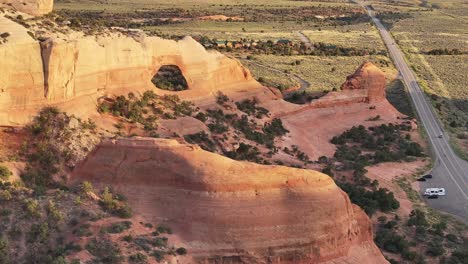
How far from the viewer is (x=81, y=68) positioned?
32062mm

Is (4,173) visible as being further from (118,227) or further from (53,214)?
(118,227)

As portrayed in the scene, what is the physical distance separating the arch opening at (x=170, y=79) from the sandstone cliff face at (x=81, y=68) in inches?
39.7

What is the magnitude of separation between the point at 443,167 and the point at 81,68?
110 ft

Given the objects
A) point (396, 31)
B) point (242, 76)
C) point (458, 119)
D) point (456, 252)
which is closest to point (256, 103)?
point (242, 76)

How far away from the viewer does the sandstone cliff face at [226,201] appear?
79.7 feet

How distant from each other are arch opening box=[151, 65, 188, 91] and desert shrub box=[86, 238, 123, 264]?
68.8 feet

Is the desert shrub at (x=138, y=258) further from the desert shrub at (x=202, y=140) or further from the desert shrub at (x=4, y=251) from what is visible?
the desert shrub at (x=202, y=140)

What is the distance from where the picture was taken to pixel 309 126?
171 feet

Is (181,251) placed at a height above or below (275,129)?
above

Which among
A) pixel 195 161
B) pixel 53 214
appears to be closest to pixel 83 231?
pixel 53 214

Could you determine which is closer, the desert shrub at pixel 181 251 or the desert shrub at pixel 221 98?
the desert shrub at pixel 181 251

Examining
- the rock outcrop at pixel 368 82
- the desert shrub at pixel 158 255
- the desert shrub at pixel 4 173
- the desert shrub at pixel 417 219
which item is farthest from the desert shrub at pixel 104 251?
the rock outcrop at pixel 368 82

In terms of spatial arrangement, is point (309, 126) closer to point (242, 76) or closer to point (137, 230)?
point (242, 76)

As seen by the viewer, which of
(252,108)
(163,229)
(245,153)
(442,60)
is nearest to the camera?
(163,229)
